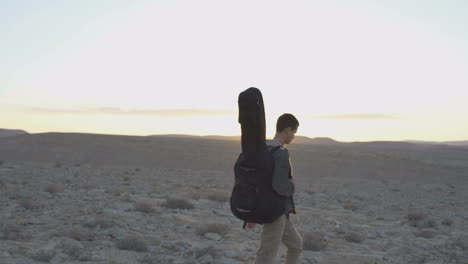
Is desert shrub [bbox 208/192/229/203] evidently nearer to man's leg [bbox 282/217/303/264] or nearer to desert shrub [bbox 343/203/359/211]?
desert shrub [bbox 343/203/359/211]

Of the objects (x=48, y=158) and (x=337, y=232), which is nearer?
(x=337, y=232)

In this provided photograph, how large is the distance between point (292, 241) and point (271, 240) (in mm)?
397

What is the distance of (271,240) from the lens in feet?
15.3

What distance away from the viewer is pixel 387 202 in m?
18.0

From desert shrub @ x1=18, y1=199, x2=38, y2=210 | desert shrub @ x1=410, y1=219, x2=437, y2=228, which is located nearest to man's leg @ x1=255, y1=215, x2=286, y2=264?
desert shrub @ x1=18, y1=199, x2=38, y2=210

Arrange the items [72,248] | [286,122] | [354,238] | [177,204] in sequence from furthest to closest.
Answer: [177,204], [354,238], [72,248], [286,122]

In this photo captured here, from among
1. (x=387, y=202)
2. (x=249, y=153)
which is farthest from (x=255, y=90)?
(x=387, y=202)

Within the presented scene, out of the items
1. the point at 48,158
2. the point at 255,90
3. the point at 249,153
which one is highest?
the point at 255,90

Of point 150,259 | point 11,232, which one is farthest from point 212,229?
point 11,232

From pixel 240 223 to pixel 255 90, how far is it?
7.39m

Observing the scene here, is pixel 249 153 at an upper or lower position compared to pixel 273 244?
upper

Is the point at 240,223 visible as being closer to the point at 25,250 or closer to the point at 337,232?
the point at 337,232

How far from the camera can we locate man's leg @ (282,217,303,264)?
493 centimetres

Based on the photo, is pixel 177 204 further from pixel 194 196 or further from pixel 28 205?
pixel 28 205
